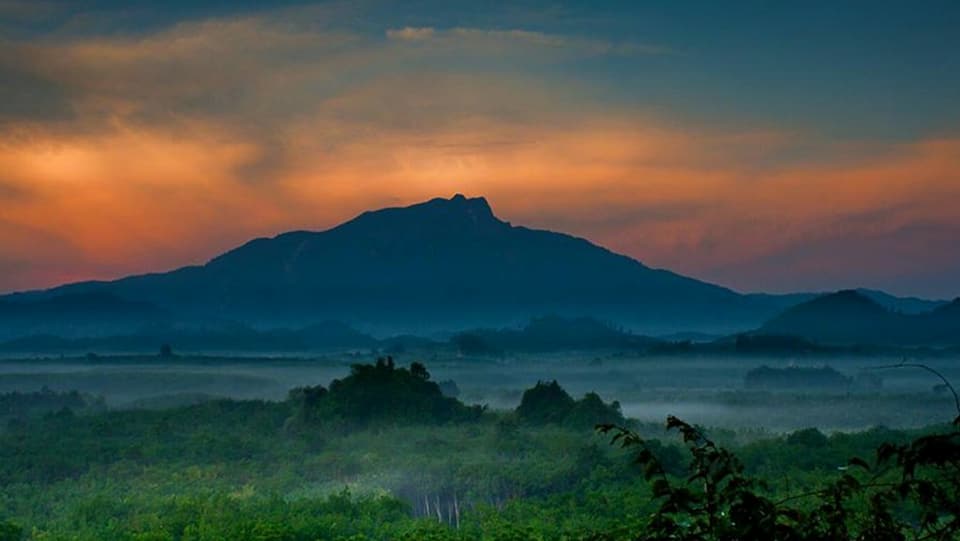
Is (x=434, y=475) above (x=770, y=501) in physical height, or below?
below

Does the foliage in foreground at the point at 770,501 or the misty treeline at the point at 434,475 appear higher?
the foliage in foreground at the point at 770,501

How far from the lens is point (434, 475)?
2335 inches

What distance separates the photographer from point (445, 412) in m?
86.0

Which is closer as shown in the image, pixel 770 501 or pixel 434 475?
pixel 770 501

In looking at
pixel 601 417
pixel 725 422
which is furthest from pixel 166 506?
pixel 725 422

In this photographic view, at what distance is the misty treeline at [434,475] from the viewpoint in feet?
18.3

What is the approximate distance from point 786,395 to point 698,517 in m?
171

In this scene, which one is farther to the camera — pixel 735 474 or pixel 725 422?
pixel 725 422

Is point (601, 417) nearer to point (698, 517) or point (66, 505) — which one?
point (66, 505)

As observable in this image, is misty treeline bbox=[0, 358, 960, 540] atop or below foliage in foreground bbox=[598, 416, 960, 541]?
below

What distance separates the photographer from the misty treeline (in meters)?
5.57

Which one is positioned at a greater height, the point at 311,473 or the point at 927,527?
the point at 927,527

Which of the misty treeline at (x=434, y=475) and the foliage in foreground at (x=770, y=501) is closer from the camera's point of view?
the foliage in foreground at (x=770, y=501)

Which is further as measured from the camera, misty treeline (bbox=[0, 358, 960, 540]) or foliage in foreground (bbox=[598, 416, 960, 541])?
misty treeline (bbox=[0, 358, 960, 540])
